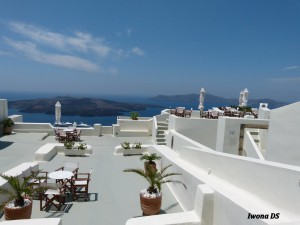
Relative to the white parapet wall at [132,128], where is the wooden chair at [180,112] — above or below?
above

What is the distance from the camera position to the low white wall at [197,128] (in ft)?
53.4

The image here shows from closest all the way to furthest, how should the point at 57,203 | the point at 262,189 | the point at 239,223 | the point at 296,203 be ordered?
the point at 296,203 < the point at 239,223 < the point at 262,189 < the point at 57,203

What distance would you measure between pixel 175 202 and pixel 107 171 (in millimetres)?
3901

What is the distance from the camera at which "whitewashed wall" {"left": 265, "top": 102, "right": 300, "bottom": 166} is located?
327 inches

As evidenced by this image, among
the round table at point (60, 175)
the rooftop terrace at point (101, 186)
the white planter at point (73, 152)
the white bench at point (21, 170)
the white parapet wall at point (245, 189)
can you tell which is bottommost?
the rooftop terrace at point (101, 186)

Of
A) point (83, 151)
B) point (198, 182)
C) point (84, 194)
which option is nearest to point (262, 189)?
point (198, 182)

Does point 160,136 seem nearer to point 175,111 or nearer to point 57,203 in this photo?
point 175,111

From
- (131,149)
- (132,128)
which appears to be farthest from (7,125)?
(131,149)

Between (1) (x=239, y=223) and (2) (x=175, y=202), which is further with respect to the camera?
(2) (x=175, y=202)

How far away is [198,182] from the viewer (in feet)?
21.6

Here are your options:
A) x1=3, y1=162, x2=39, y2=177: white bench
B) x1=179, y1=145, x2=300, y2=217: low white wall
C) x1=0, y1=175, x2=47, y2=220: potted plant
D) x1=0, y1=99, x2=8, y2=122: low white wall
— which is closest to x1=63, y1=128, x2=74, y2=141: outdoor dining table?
x1=0, y1=99, x2=8, y2=122: low white wall

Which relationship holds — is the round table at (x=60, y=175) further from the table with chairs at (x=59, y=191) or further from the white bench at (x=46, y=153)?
the white bench at (x=46, y=153)

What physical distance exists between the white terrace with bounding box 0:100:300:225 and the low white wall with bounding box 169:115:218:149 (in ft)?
0.22

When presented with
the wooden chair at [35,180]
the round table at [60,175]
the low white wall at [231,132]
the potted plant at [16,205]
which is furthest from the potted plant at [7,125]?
the low white wall at [231,132]
